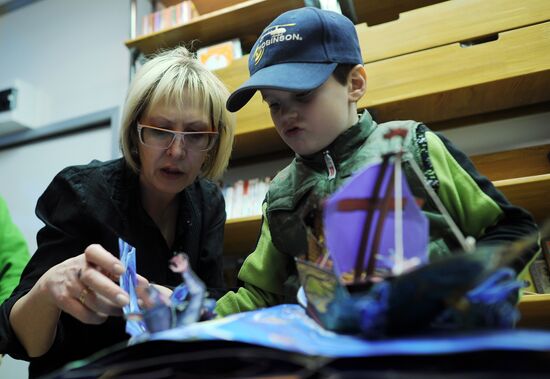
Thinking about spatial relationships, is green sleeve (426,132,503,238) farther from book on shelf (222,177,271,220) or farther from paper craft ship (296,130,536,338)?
book on shelf (222,177,271,220)

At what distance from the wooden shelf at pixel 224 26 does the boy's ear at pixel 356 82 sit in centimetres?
118

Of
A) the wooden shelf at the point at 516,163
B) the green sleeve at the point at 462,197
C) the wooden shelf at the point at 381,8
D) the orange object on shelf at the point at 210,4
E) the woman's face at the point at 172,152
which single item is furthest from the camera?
the orange object on shelf at the point at 210,4

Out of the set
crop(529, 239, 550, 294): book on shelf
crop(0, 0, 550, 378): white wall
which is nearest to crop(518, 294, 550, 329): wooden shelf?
crop(529, 239, 550, 294): book on shelf

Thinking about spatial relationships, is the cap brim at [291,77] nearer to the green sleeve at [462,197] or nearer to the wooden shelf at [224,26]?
the green sleeve at [462,197]

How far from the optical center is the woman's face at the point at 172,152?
0.94 meters

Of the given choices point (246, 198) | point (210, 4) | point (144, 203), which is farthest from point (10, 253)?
point (210, 4)

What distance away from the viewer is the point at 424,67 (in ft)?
4.93

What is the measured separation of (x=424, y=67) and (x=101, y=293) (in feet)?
4.53

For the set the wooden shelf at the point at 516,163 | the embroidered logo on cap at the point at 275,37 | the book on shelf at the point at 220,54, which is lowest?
the wooden shelf at the point at 516,163

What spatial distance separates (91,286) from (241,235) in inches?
50.8

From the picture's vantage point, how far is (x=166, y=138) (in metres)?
0.94

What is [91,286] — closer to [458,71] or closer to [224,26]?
[458,71]

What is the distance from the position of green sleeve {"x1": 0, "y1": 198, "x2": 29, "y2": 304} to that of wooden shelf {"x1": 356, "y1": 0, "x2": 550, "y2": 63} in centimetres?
146

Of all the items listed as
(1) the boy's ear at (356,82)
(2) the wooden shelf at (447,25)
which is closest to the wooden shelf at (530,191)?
(2) the wooden shelf at (447,25)
